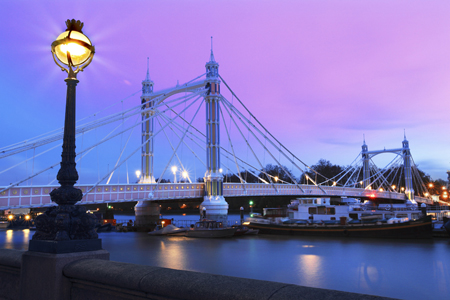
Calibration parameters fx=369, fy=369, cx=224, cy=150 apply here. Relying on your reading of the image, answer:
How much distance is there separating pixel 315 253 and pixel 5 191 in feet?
76.0

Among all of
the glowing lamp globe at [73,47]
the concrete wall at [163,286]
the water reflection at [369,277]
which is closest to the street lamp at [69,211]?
the glowing lamp globe at [73,47]

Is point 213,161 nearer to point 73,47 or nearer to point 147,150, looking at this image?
point 147,150

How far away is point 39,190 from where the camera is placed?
30.3 metres

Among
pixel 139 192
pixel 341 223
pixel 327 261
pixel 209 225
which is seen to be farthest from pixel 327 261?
pixel 139 192

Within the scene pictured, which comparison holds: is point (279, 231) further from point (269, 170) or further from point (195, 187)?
point (269, 170)

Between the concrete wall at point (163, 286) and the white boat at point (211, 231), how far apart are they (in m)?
30.2

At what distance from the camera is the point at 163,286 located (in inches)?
138

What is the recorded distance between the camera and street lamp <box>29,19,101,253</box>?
189 inches

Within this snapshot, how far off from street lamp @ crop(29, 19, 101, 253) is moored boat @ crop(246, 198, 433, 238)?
31803 millimetres

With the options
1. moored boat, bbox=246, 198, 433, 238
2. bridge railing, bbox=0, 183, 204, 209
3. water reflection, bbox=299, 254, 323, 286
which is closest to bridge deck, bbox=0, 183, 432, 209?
bridge railing, bbox=0, 183, 204, 209

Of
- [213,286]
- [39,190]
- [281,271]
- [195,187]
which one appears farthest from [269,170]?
[213,286]

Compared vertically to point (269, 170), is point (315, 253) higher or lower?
lower

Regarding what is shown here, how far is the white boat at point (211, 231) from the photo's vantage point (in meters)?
34.1

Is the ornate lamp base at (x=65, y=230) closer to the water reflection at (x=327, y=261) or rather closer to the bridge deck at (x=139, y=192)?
the water reflection at (x=327, y=261)
